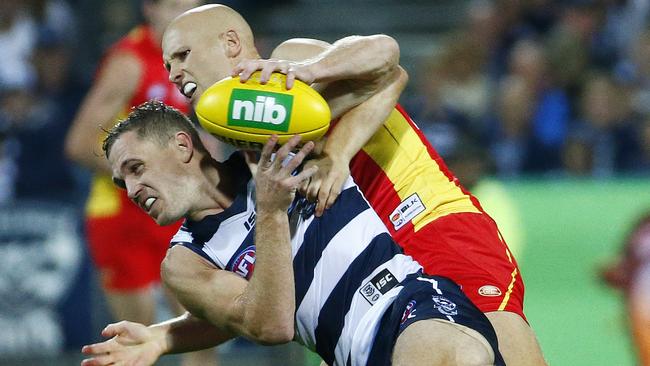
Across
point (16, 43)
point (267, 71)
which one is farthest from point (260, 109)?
point (16, 43)

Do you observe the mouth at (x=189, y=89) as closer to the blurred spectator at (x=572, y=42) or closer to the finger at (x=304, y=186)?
the finger at (x=304, y=186)

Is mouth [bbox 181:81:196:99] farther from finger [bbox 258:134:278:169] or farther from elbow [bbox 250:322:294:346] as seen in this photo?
elbow [bbox 250:322:294:346]

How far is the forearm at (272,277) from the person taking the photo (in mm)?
3604

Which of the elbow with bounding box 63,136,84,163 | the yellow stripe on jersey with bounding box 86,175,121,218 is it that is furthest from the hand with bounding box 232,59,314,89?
the yellow stripe on jersey with bounding box 86,175,121,218

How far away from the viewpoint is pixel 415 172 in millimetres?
4367

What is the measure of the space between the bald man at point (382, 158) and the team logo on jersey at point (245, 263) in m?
0.27

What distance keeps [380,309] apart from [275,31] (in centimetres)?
690

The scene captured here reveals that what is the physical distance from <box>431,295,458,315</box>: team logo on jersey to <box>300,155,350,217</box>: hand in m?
0.50

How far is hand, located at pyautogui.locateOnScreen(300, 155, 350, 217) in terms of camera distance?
12.8 feet

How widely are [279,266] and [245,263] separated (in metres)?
0.40

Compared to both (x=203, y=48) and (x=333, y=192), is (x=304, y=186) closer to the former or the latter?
(x=333, y=192)

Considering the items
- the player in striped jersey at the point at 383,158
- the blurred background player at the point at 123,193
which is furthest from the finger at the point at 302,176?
the blurred background player at the point at 123,193

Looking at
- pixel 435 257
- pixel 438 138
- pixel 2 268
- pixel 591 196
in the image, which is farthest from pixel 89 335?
pixel 435 257

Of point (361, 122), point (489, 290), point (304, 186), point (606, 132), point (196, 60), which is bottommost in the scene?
point (606, 132)
